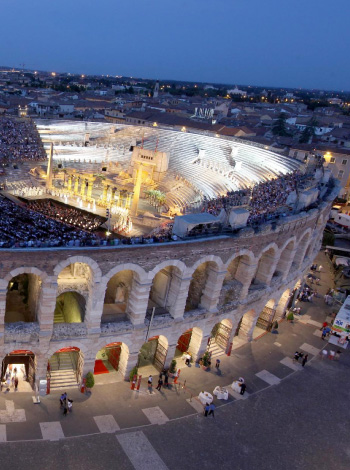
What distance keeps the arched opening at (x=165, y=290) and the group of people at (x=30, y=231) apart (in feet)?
18.4

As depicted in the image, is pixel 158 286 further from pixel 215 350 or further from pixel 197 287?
pixel 215 350

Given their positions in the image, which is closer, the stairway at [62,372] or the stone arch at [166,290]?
the stairway at [62,372]

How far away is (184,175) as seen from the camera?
74.5 meters

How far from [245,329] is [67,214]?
954 inches

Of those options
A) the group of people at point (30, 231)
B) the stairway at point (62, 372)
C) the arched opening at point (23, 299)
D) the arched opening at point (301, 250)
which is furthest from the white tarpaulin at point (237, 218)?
the stairway at point (62, 372)

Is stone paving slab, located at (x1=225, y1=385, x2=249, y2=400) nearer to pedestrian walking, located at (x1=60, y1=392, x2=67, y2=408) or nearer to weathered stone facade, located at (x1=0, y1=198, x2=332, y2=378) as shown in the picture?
weathered stone facade, located at (x1=0, y1=198, x2=332, y2=378)

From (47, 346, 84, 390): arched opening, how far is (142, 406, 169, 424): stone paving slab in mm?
5047

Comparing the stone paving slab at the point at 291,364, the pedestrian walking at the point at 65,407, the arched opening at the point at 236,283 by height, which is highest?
the arched opening at the point at 236,283

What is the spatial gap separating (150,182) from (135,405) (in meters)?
50.4

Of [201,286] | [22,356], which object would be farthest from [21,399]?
[201,286]

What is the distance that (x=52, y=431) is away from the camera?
963 inches

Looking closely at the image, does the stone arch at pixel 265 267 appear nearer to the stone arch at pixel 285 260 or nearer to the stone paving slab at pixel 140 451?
the stone arch at pixel 285 260

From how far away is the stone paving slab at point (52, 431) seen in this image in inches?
946

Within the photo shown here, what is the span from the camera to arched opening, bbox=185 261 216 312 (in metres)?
32.1
